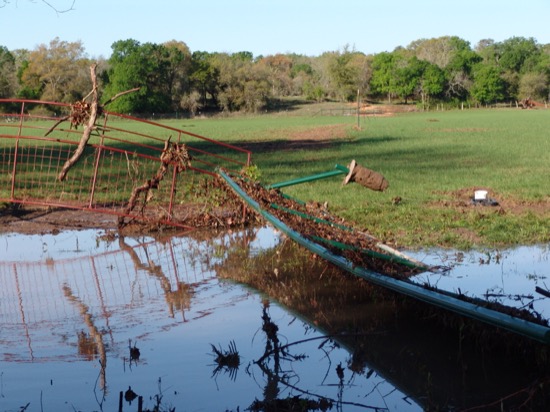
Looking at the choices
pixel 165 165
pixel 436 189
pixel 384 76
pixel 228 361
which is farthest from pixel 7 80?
pixel 228 361

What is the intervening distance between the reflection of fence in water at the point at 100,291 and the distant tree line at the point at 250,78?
86085 millimetres

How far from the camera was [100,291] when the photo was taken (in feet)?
30.7

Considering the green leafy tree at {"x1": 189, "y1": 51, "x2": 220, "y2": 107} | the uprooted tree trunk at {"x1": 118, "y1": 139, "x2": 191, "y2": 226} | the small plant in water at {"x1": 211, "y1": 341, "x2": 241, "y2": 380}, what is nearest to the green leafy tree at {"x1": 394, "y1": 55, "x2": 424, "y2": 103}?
the green leafy tree at {"x1": 189, "y1": 51, "x2": 220, "y2": 107}

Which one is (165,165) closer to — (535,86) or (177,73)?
(177,73)

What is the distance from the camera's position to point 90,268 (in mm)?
10633

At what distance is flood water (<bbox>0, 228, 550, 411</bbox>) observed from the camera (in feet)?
19.5

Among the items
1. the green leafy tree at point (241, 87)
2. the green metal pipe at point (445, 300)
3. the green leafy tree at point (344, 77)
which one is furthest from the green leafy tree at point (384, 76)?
the green metal pipe at point (445, 300)

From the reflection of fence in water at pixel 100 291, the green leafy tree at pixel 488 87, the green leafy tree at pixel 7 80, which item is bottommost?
the reflection of fence in water at pixel 100 291

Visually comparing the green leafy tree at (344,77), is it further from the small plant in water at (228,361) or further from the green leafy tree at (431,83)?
the small plant in water at (228,361)

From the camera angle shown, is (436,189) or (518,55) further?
(518,55)

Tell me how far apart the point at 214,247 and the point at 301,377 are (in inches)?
229

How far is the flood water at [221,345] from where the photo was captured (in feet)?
19.5

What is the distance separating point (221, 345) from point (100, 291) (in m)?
2.63

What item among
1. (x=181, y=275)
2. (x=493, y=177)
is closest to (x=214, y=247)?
(x=181, y=275)
